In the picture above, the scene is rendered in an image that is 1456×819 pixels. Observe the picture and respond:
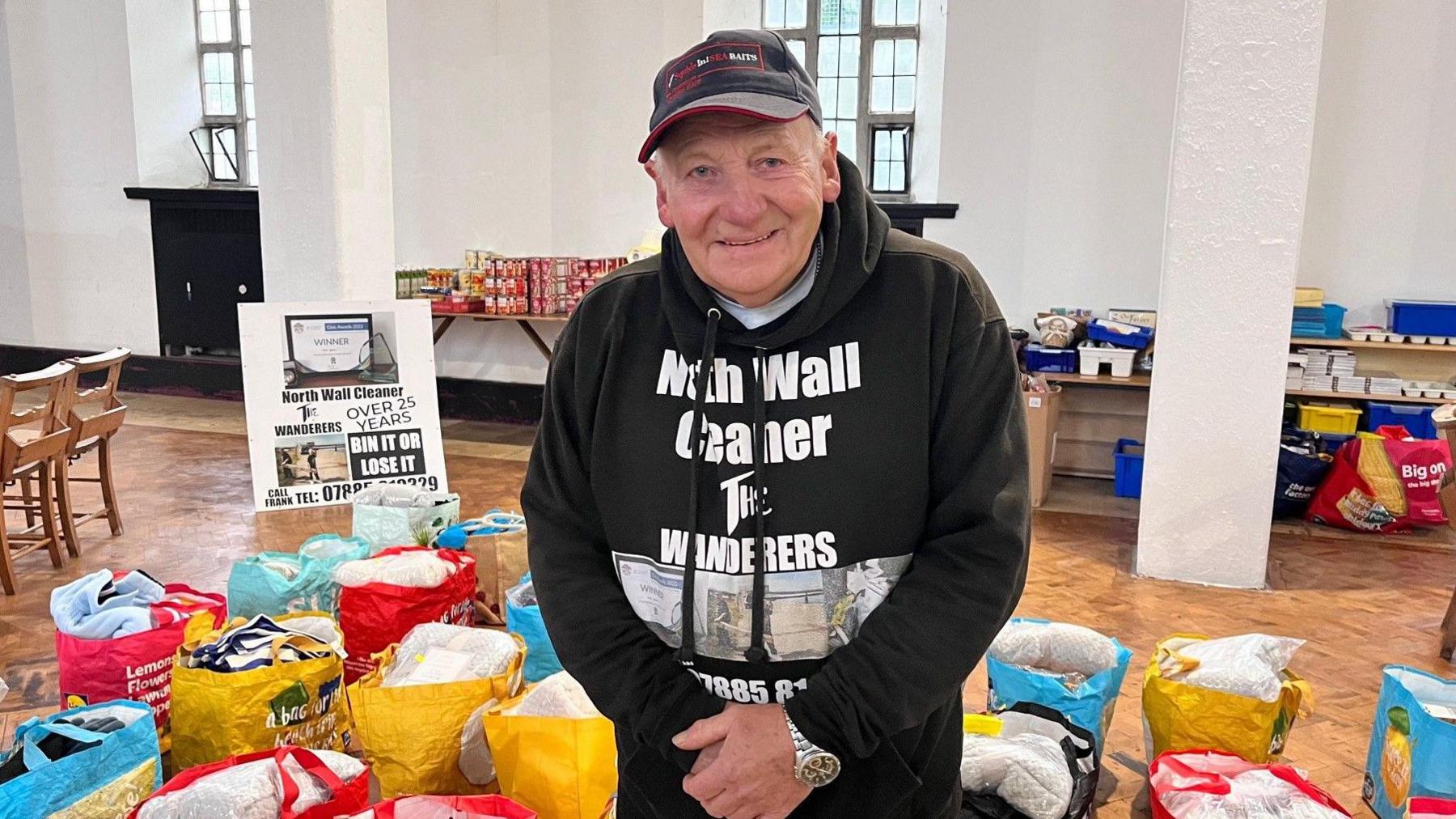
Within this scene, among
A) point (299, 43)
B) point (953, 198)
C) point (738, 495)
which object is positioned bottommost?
point (738, 495)

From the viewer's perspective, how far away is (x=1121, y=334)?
20.4ft

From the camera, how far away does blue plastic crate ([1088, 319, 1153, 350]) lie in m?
6.21

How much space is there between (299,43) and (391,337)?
175 centimetres

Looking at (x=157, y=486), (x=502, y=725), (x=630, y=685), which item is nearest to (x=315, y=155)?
(x=157, y=486)

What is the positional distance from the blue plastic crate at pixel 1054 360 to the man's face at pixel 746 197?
5.20 m

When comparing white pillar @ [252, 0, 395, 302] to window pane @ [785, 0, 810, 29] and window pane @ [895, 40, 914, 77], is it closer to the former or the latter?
window pane @ [785, 0, 810, 29]

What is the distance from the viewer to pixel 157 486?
6.20m

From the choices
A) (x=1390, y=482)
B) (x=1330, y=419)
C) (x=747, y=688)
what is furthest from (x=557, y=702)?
(x=1330, y=419)

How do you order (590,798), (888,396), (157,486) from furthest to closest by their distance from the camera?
(157,486) → (590,798) → (888,396)

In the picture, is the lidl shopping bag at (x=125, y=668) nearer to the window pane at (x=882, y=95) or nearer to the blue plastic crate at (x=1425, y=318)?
the blue plastic crate at (x=1425, y=318)

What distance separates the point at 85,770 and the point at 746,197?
6.51 feet

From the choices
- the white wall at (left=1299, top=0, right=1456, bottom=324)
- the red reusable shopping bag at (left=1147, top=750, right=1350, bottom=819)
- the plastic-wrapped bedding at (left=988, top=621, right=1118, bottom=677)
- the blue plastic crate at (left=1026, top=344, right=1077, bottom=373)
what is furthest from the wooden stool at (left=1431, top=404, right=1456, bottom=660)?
the white wall at (left=1299, top=0, right=1456, bottom=324)

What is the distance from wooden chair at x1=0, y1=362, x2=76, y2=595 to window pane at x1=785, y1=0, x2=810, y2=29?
5651mm

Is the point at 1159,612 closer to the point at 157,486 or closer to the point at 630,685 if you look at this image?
the point at 630,685
